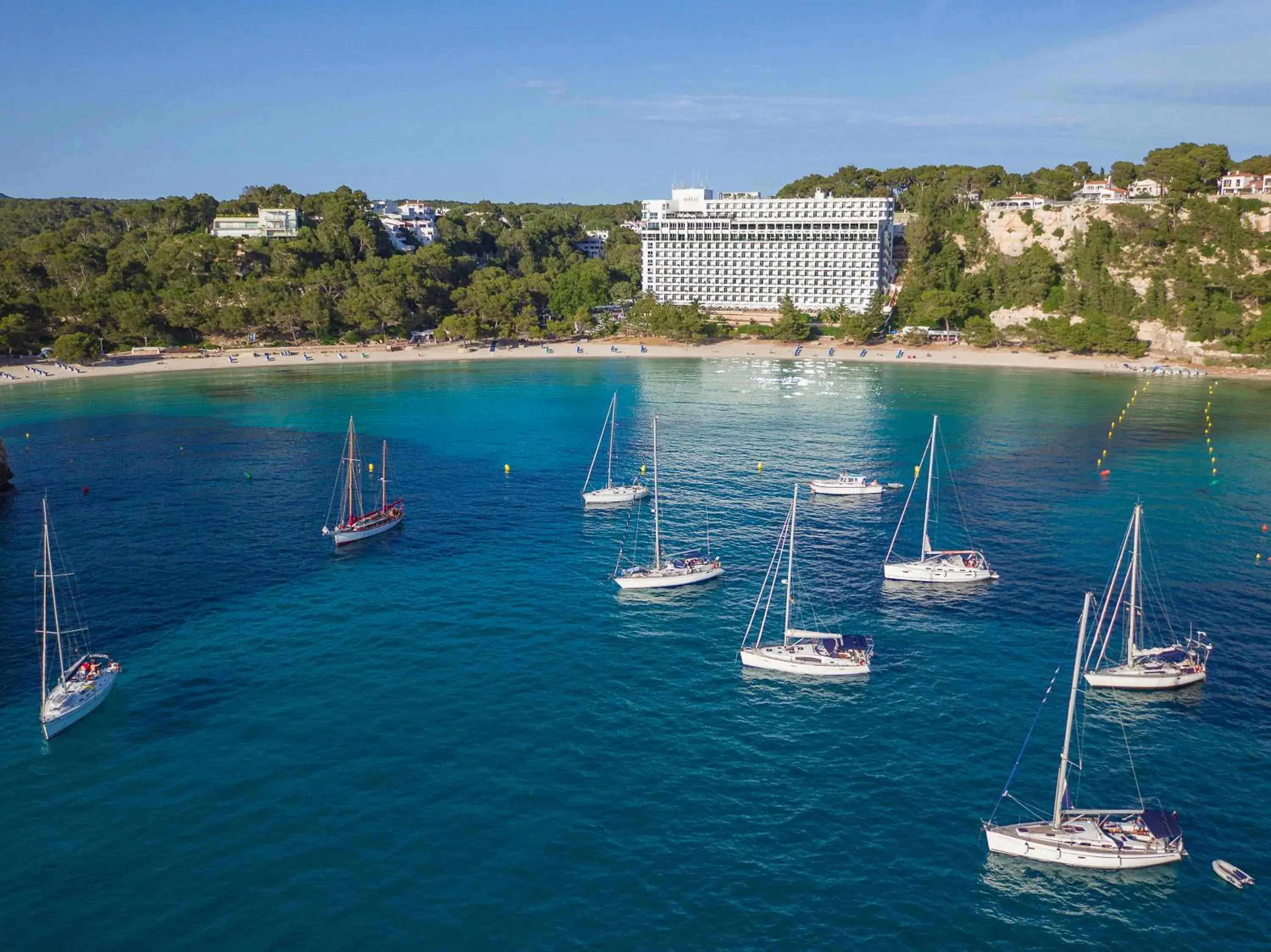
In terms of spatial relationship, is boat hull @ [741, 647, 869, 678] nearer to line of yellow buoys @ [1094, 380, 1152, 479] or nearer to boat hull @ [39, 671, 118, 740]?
boat hull @ [39, 671, 118, 740]

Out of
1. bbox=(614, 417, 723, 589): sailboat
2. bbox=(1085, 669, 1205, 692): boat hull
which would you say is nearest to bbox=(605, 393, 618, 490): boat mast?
bbox=(614, 417, 723, 589): sailboat

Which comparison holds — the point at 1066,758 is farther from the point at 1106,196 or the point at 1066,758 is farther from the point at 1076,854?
the point at 1106,196

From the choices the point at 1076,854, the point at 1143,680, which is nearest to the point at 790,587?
the point at 1143,680

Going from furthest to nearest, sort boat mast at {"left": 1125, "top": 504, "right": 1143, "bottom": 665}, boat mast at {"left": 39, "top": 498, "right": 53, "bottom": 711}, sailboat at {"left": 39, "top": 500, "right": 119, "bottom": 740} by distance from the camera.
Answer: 1. boat mast at {"left": 1125, "top": 504, "right": 1143, "bottom": 665}
2. boat mast at {"left": 39, "top": 498, "right": 53, "bottom": 711}
3. sailboat at {"left": 39, "top": 500, "right": 119, "bottom": 740}

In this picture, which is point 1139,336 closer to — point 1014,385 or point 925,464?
point 1014,385

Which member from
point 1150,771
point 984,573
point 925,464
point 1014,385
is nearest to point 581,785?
point 1150,771
